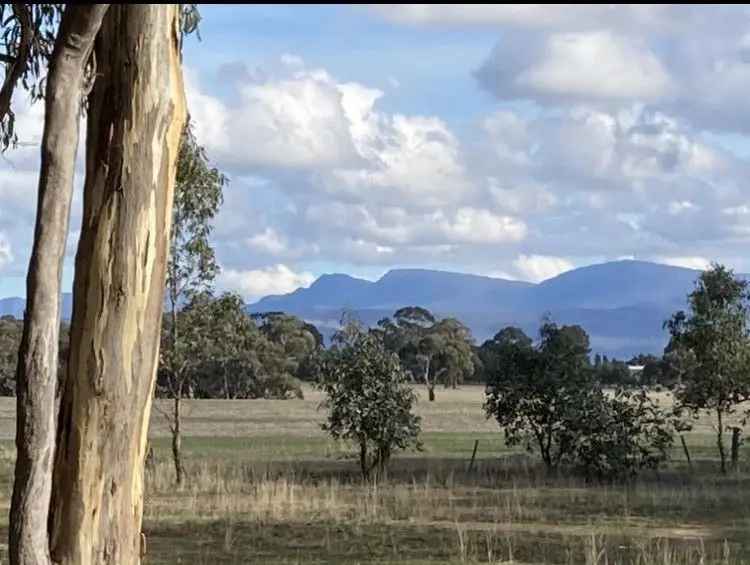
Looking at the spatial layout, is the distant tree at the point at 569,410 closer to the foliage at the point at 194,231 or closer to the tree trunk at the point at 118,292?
the foliage at the point at 194,231

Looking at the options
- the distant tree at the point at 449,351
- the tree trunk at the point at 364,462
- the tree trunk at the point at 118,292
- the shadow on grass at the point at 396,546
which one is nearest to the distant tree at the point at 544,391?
the tree trunk at the point at 364,462

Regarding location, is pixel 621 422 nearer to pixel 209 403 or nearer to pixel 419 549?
pixel 419 549

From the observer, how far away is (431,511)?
18625 millimetres

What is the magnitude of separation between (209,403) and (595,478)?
3518 centimetres

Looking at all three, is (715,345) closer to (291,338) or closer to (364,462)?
(364,462)

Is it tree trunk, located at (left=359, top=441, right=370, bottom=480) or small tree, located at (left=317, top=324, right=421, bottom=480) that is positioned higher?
small tree, located at (left=317, top=324, right=421, bottom=480)

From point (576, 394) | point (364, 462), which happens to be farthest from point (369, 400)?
point (576, 394)

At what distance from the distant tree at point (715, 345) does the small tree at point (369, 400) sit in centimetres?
582

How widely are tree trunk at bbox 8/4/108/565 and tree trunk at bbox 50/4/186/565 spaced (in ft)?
0.38

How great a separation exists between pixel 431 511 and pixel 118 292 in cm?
1340

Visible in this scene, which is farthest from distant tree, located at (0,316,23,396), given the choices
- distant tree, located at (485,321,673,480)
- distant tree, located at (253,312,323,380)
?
distant tree, located at (485,321,673,480)

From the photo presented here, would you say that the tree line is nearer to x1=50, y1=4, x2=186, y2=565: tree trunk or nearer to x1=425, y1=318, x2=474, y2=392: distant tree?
x1=50, y1=4, x2=186, y2=565: tree trunk

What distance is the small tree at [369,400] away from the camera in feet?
84.3

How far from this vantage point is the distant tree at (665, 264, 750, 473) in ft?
83.9
